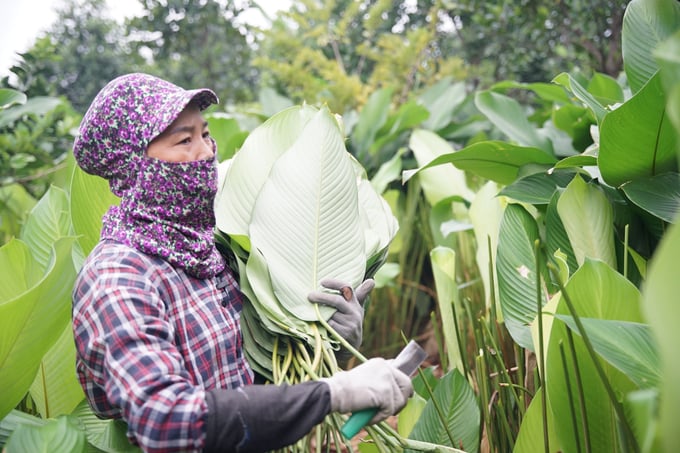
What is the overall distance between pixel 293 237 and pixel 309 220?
4 centimetres

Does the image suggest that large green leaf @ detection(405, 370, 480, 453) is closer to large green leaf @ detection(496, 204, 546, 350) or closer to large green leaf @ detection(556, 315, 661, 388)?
large green leaf @ detection(496, 204, 546, 350)

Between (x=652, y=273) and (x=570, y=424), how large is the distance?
0.54 metres

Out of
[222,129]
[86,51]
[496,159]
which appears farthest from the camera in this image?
[86,51]

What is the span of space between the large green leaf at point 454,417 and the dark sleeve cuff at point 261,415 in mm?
466

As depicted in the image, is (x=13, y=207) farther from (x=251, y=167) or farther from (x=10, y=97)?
(x=251, y=167)

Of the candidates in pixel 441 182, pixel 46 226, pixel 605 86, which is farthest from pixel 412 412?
pixel 605 86

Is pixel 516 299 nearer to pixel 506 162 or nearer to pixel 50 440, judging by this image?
pixel 506 162

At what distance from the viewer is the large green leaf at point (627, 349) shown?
0.92m

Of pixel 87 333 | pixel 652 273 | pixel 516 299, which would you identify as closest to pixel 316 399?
pixel 87 333

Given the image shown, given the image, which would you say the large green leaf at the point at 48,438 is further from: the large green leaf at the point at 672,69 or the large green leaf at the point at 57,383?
the large green leaf at the point at 672,69

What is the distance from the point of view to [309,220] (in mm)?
1266

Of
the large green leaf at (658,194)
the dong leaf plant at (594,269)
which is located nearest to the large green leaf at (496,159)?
the dong leaf plant at (594,269)

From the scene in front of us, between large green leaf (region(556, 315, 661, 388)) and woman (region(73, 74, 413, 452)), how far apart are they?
27cm

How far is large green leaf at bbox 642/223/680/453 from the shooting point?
604 mm
